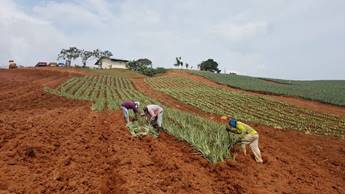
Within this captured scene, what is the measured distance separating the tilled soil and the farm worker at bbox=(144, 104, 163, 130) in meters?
0.66

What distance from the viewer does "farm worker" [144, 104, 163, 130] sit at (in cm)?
1163

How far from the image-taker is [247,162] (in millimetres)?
9234

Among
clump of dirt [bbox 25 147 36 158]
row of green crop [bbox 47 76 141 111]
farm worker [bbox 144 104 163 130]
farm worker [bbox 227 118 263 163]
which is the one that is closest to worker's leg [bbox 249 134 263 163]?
farm worker [bbox 227 118 263 163]

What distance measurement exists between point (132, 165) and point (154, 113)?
392 cm

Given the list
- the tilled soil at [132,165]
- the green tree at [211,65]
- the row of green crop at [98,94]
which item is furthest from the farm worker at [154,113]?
the green tree at [211,65]

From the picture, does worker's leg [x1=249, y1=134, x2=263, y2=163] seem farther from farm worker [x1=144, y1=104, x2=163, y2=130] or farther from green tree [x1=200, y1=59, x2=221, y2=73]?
green tree [x1=200, y1=59, x2=221, y2=73]

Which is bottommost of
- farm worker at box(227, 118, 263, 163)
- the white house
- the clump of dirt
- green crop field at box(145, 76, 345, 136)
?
green crop field at box(145, 76, 345, 136)

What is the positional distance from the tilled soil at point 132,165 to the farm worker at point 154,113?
0.66 m

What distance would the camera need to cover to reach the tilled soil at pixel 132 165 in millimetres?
6852

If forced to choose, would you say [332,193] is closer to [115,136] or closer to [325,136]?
[115,136]

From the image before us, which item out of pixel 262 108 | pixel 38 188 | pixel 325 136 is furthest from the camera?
pixel 262 108

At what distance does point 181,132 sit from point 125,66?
2999 inches

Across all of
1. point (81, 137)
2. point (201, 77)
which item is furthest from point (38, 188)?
point (201, 77)

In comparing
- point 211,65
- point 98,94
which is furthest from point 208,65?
point 98,94
